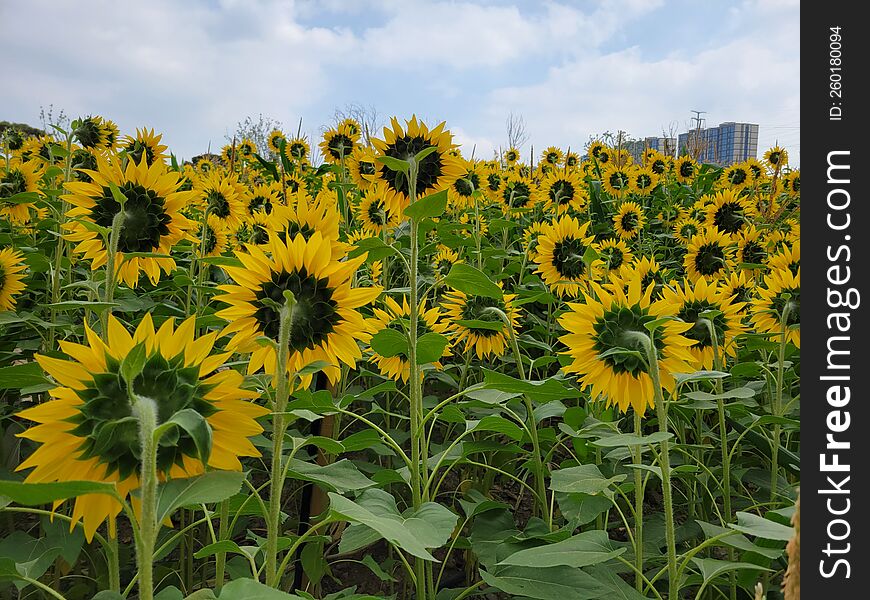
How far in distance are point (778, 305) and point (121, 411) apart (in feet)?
5.95

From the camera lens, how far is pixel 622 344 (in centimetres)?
127

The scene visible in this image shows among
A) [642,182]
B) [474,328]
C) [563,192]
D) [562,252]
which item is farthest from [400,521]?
[642,182]

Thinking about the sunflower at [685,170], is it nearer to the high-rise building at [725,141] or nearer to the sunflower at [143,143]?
the high-rise building at [725,141]

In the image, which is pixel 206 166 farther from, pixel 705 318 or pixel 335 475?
pixel 335 475

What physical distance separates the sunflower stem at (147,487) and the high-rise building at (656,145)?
7232 millimetres

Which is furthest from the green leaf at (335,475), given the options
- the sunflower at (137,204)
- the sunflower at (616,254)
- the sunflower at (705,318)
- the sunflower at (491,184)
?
the sunflower at (491,184)

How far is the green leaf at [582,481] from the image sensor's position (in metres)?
1.10

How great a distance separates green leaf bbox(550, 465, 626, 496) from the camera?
1.10 m

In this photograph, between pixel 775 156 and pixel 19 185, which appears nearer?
pixel 19 185

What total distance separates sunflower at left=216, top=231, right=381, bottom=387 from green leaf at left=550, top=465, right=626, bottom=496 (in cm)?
44

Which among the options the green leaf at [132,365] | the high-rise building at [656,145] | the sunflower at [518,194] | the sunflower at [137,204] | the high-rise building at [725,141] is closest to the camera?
the green leaf at [132,365]

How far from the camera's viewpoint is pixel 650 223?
15.6 ft
